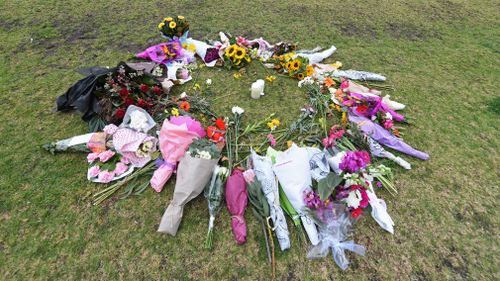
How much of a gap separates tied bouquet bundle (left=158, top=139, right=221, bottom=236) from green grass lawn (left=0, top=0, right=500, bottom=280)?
125mm

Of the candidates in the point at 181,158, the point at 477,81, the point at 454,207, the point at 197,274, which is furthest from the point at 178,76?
the point at 477,81

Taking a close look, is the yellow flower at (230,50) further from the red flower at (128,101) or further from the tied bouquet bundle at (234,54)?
the red flower at (128,101)

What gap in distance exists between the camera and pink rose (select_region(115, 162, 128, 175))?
103 inches

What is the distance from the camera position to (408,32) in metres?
5.37

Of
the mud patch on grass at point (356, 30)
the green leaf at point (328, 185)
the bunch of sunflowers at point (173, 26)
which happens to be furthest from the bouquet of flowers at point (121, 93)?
the mud patch on grass at point (356, 30)

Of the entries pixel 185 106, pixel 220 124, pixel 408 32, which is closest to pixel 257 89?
pixel 220 124

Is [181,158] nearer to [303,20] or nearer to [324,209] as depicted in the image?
[324,209]

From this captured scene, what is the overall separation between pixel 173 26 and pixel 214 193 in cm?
273

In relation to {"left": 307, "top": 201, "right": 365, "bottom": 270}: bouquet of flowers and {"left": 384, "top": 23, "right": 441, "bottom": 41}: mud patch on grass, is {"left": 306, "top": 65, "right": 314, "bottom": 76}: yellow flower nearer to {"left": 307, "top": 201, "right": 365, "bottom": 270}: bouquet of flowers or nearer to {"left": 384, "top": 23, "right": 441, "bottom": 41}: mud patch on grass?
{"left": 307, "top": 201, "right": 365, "bottom": 270}: bouquet of flowers

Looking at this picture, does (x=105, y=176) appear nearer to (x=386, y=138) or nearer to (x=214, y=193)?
(x=214, y=193)

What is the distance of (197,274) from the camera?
2.09 metres

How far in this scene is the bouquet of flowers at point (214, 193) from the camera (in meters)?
2.28

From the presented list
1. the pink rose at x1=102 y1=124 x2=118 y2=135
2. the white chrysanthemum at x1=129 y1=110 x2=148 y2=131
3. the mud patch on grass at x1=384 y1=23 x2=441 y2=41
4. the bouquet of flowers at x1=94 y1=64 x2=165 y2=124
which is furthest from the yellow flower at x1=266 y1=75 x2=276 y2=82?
the mud patch on grass at x1=384 y1=23 x2=441 y2=41

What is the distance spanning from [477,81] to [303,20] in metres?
3.11
